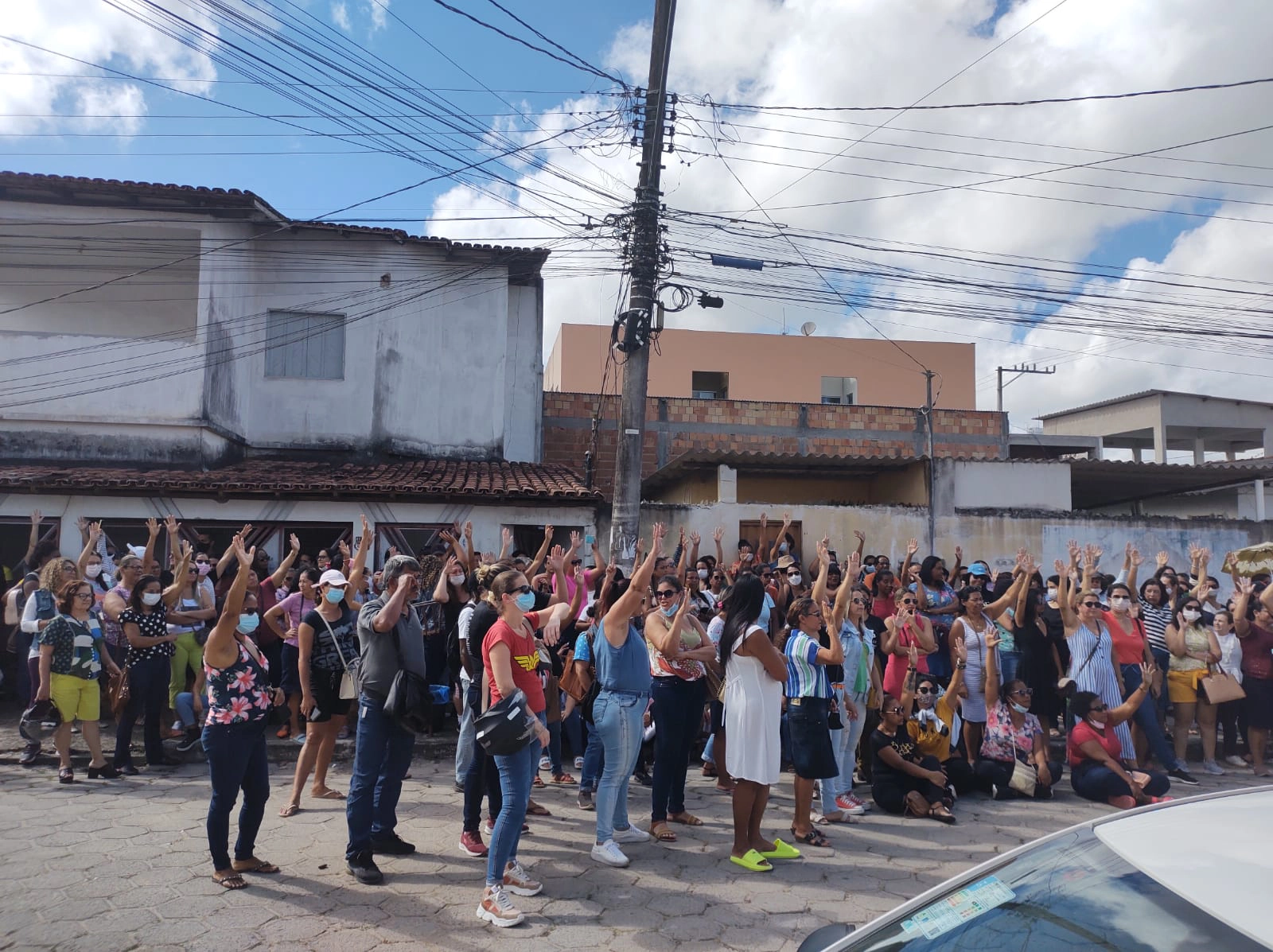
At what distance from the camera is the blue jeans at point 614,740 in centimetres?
545

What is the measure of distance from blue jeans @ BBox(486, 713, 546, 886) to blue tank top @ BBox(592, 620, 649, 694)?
2.75 feet

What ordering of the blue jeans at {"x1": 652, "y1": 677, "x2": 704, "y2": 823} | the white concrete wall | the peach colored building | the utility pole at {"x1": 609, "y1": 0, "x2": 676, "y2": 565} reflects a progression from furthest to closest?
the peach colored building → the white concrete wall → the utility pole at {"x1": 609, "y1": 0, "x2": 676, "y2": 565} → the blue jeans at {"x1": 652, "y1": 677, "x2": 704, "y2": 823}

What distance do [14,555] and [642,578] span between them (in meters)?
13.8

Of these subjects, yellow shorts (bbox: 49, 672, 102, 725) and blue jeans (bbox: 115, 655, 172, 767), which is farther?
blue jeans (bbox: 115, 655, 172, 767)

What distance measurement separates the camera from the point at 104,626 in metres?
8.79

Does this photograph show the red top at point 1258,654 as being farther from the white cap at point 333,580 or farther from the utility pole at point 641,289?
the white cap at point 333,580

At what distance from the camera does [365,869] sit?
16.7 feet

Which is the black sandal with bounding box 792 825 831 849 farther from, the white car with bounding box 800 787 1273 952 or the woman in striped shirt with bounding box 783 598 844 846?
the white car with bounding box 800 787 1273 952

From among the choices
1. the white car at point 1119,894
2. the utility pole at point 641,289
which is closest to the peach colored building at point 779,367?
the utility pole at point 641,289

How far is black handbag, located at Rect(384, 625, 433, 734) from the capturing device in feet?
16.9

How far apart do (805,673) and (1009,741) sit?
2.62m

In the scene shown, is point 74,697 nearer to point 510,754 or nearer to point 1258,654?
point 510,754

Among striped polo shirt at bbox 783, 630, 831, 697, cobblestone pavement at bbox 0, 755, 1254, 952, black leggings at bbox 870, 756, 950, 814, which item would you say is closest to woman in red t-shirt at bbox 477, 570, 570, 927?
cobblestone pavement at bbox 0, 755, 1254, 952

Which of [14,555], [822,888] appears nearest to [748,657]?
[822,888]
